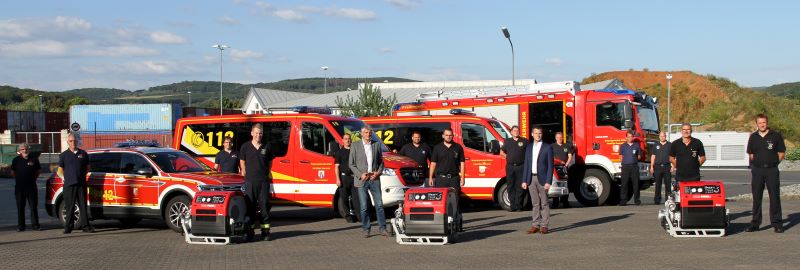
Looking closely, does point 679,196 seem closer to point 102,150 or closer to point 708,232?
point 708,232

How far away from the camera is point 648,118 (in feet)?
68.0

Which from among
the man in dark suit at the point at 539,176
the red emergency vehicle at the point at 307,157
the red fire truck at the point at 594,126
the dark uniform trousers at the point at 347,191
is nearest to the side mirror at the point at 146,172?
the red emergency vehicle at the point at 307,157

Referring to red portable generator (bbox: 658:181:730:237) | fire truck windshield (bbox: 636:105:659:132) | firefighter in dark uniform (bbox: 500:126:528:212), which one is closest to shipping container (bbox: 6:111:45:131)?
fire truck windshield (bbox: 636:105:659:132)

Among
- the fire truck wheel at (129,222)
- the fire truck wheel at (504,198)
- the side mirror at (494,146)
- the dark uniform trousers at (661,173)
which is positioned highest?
the side mirror at (494,146)

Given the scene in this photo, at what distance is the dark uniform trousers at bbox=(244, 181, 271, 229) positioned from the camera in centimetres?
1354

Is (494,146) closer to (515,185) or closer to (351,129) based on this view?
→ (515,185)

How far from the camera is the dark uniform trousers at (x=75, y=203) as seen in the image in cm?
1491

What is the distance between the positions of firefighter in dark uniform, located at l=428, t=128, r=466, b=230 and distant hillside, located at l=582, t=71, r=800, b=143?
5524 cm

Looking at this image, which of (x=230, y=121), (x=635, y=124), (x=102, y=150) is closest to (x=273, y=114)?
(x=230, y=121)

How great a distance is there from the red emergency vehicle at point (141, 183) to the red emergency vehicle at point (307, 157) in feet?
5.85

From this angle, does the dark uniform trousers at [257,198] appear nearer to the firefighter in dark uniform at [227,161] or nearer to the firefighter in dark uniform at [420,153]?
the firefighter in dark uniform at [227,161]

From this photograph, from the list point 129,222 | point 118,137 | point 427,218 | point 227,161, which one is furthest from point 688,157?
point 118,137

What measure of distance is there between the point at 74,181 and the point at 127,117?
48.5 meters

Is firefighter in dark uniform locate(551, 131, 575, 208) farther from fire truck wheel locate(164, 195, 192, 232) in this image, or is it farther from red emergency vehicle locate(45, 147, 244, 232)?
fire truck wheel locate(164, 195, 192, 232)
